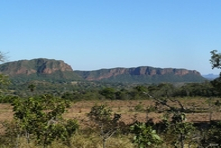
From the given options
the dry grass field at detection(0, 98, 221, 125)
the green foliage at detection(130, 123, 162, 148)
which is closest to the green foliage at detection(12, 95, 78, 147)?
the dry grass field at detection(0, 98, 221, 125)

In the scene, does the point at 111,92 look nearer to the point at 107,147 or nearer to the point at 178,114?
the point at 107,147

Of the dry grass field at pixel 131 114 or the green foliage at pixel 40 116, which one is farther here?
the dry grass field at pixel 131 114

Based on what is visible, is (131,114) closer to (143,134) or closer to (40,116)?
(40,116)

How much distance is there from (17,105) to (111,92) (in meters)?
54.8

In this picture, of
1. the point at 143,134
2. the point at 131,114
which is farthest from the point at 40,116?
the point at 131,114

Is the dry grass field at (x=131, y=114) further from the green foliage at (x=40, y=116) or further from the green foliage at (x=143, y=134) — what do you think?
the green foliage at (x=143, y=134)

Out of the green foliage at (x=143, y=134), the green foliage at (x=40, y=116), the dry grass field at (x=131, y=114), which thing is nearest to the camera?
the green foliage at (x=143, y=134)

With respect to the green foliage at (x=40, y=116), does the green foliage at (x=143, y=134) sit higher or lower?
higher

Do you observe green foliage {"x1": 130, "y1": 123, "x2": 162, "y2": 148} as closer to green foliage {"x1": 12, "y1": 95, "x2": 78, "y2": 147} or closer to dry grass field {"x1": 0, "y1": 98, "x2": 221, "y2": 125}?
green foliage {"x1": 12, "y1": 95, "x2": 78, "y2": 147}

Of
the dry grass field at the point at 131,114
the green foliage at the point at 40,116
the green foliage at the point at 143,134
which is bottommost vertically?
the dry grass field at the point at 131,114

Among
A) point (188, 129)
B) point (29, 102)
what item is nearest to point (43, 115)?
point (29, 102)

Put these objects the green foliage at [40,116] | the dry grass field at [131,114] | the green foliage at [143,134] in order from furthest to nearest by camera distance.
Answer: the dry grass field at [131,114], the green foliage at [40,116], the green foliage at [143,134]

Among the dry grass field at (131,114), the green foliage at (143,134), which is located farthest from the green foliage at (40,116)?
the green foliage at (143,134)

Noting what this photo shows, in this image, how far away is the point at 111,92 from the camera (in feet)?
206
